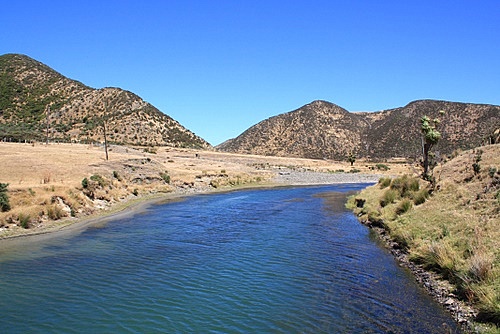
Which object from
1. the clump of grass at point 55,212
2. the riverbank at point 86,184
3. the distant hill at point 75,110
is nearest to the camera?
the riverbank at point 86,184

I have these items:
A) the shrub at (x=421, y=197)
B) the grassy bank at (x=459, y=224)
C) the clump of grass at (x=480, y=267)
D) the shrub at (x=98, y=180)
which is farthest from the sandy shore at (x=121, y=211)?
the clump of grass at (x=480, y=267)

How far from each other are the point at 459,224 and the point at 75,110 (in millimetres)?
100345

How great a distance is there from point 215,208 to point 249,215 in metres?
5.06

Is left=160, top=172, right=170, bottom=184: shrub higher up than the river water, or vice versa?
left=160, top=172, right=170, bottom=184: shrub

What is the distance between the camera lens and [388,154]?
127500 mm

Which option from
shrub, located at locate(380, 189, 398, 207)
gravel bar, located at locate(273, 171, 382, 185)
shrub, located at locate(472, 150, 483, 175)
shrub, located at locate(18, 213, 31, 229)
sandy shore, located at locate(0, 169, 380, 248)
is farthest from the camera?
gravel bar, located at locate(273, 171, 382, 185)

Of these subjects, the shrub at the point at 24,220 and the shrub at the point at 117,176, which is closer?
the shrub at the point at 24,220

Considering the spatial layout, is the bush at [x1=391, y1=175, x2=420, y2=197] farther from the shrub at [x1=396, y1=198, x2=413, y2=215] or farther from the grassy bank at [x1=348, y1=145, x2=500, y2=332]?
the shrub at [x1=396, y1=198, x2=413, y2=215]

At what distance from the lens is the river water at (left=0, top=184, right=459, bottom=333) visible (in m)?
10.5

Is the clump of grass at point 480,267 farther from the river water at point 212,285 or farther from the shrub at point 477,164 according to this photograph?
the shrub at point 477,164

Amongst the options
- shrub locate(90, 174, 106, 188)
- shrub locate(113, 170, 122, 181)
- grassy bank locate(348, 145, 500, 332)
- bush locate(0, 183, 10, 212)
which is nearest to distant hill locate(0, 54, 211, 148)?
shrub locate(113, 170, 122, 181)

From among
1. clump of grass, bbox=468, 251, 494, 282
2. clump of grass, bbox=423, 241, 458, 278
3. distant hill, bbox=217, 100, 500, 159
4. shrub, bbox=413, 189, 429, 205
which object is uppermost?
distant hill, bbox=217, 100, 500, 159

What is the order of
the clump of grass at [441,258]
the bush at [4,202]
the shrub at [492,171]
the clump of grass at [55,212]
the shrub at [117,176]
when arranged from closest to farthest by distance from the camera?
1. the clump of grass at [441,258]
2. the shrub at [492,171]
3. the bush at [4,202]
4. the clump of grass at [55,212]
5. the shrub at [117,176]

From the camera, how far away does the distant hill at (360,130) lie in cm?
11850
